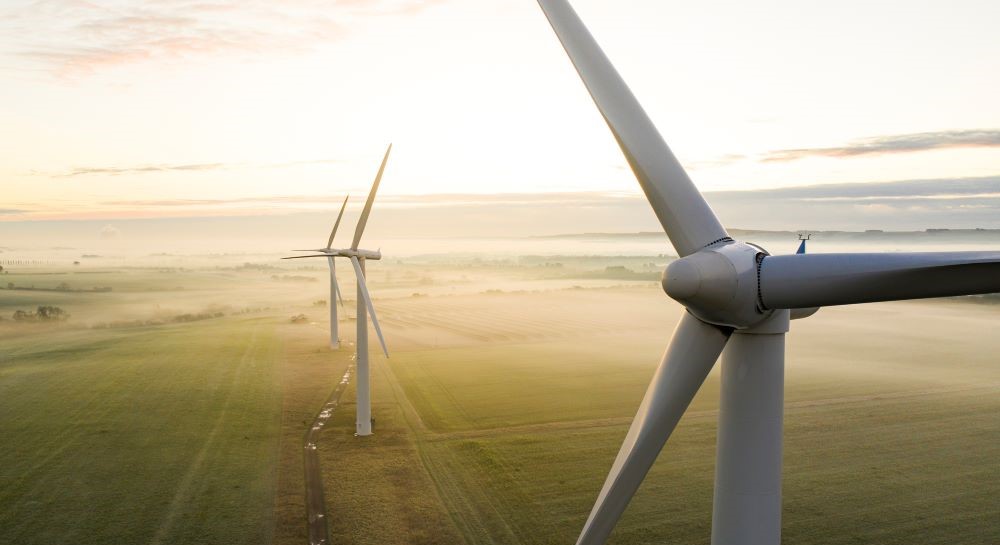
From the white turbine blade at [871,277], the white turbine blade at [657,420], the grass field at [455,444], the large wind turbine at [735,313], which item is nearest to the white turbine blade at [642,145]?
the large wind turbine at [735,313]

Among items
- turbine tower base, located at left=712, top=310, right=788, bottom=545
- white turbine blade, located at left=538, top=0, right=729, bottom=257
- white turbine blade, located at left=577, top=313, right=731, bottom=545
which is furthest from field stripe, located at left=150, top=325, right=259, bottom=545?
white turbine blade, located at left=538, top=0, right=729, bottom=257

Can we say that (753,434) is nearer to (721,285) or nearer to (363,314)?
(721,285)

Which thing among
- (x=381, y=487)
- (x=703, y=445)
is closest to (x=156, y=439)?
(x=381, y=487)

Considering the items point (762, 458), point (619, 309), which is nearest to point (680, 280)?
point (762, 458)

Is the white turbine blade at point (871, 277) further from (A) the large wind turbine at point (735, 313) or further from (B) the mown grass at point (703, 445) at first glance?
(B) the mown grass at point (703, 445)

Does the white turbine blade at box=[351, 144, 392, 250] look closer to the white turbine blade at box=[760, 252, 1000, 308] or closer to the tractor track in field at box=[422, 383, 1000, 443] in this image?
the tractor track in field at box=[422, 383, 1000, 443]
